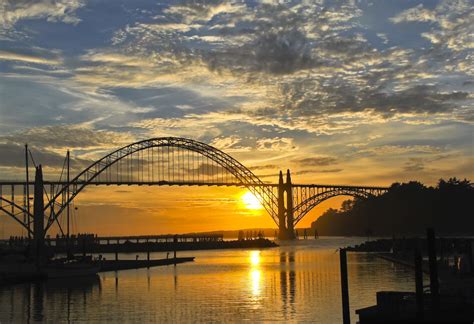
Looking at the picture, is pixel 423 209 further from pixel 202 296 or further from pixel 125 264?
pixel 202 296

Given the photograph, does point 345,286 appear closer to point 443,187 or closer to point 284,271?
point 284,271

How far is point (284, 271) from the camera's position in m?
56.8

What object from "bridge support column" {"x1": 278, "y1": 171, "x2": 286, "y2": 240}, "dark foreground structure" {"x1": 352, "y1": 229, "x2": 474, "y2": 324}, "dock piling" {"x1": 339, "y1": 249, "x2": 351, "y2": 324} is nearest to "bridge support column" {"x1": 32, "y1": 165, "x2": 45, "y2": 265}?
"dock piling" {"x1": 339, "y1": 249, "x2": 351, "y2": 324}

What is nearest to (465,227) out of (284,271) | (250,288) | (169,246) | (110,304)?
(169,246)

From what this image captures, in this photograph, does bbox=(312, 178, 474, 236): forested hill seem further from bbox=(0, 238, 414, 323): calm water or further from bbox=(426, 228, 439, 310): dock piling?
bbox=(426, 228, 439, 310): dock piling

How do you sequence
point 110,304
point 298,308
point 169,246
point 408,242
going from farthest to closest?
point 169,246 → point 408,242 → point 110,304 → point 298,308

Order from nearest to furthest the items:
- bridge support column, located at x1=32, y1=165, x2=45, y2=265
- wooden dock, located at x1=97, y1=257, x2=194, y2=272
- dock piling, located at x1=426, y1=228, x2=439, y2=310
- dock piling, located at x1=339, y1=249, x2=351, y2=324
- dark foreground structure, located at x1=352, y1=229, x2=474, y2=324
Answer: dark foreground structure, located at x1=352, y1=229, x2=474, y2=324 → dock piling, located at x1=426, y1=228, x2=439, y2=310 → dock piling, located at x1=339, y1=249, x2=351, y2=324 → wooden dock, located at x1=97, y1=257, x2=194, y2=272 → bridge support column, located at x1=32, y1=165, x2=45, y2=265

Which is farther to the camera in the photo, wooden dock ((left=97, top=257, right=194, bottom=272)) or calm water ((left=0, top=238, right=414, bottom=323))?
wooden dock ((left=97, top=257, right=194, bottom=272))

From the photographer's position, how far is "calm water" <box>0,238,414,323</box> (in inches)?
1222

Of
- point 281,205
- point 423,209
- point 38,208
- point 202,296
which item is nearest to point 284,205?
point 281,205

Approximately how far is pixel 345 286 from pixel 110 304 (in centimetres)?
1590

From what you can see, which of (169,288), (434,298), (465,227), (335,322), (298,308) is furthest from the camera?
(465,227)

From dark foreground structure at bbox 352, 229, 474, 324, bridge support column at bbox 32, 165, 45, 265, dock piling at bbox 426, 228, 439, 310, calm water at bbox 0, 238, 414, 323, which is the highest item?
bridge support column at bbox 32, 165, 45, 265

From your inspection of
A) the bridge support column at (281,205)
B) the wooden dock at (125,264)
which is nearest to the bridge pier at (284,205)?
the bridge support column at (281,205)
